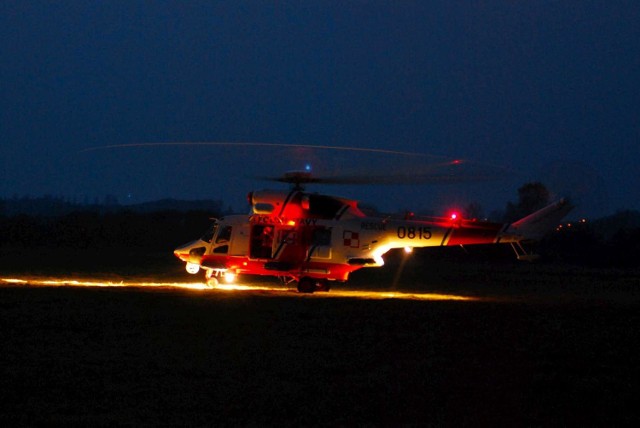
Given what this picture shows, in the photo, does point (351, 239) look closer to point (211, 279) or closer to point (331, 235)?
point (331, 235)

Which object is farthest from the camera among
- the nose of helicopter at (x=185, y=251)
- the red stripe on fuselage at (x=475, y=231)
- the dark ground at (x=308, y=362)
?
the nose of helicopter at (x=185, y=251)

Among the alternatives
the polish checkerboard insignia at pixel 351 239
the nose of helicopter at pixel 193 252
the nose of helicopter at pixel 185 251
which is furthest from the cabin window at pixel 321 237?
the nose of helicopter at pixel 185 251

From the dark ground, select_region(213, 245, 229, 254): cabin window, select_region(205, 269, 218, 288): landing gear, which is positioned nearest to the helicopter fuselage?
select_region(213, 245, 229, 254): cabin window

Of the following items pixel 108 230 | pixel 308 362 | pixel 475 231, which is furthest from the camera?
pixel 108 230

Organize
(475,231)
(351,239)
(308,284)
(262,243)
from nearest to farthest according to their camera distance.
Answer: (475,231)
(351,239)
(308,284)
(262,243)

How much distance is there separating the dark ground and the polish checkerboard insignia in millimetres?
4345

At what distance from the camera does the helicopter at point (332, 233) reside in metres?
22.0

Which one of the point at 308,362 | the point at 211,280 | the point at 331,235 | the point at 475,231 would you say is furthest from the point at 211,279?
the point at 308,362

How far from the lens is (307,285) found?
22312 millimetres

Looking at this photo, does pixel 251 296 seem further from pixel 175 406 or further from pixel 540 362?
pixel 175 406

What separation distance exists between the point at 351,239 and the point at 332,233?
512 millimetres

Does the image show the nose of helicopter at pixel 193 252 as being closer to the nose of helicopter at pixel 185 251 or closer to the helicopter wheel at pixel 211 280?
the nose of helicopter at pixel 185 251

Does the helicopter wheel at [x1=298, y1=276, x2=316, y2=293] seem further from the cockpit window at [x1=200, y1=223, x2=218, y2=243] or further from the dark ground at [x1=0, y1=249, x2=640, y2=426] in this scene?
the dark ground at [x1=0, y1=249, x2=640, y2=426]

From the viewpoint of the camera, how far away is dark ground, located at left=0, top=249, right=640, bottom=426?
7.80 m
